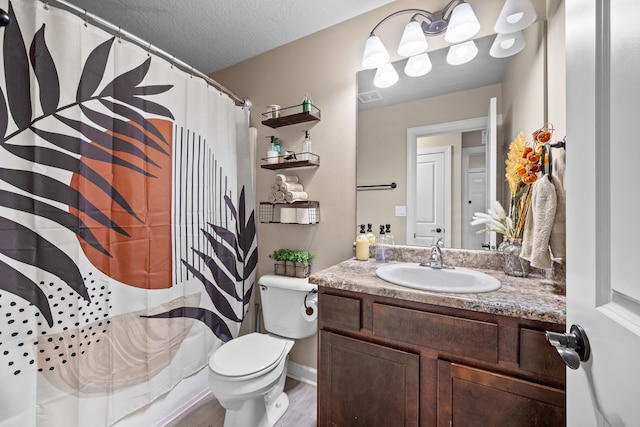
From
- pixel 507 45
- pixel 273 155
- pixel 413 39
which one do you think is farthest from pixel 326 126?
pixel 507 45

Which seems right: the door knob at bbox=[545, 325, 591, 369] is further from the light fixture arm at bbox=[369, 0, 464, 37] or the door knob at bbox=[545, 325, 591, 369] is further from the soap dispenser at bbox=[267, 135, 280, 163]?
the soap dispenser at bbox=[267, 135, 280, 163]

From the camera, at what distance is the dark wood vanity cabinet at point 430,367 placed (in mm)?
809

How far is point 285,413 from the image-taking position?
1.54 m

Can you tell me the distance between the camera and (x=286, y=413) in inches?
60.8

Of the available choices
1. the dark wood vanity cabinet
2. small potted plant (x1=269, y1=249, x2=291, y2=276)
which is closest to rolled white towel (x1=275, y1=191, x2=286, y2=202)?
small potted plant (x1=269, y1=249, x2=291, y2=276)

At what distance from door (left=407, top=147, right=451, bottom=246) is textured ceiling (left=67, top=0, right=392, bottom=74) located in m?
0.96

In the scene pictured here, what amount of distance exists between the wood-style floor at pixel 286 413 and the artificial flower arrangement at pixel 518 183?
1.42 meters

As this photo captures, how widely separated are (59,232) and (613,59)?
1664 mm

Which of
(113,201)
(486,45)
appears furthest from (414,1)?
(113,201)

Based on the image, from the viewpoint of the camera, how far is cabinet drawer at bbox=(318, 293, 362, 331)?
1.09 metres

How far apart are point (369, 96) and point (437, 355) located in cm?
142

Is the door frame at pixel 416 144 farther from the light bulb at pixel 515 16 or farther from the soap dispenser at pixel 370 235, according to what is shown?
the light bulb at pixel 515 16

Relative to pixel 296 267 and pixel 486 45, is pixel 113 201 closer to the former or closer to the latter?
pixel 296 267

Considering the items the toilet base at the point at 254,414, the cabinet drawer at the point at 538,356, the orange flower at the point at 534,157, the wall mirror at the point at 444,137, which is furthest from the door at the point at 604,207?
the toilet base at the point at 254,414
